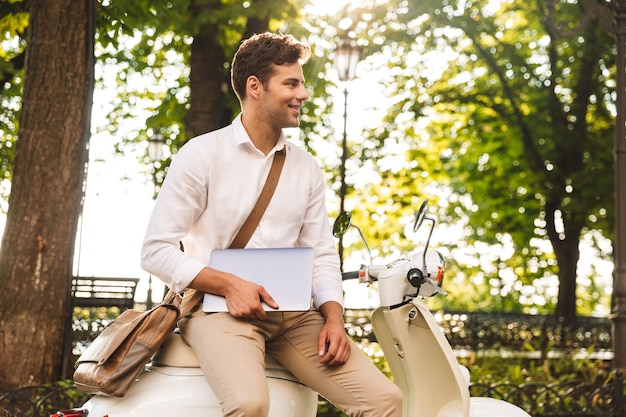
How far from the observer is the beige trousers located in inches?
117

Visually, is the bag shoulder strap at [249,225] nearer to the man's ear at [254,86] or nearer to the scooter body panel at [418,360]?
the man's ear at [254,86]

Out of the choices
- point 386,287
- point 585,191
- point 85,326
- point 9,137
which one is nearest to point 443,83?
point 585,191

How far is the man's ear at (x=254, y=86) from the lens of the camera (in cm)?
340

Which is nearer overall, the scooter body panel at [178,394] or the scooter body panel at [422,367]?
the scooter body panel at [178,394]

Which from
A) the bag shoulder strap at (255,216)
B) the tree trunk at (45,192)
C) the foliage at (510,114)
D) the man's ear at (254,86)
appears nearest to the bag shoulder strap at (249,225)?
the bag shoulder strap at (255,216)

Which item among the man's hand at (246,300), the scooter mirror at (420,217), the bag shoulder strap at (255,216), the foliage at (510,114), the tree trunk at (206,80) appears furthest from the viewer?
the foliage at (510,114)

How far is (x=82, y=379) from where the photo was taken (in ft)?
10.4

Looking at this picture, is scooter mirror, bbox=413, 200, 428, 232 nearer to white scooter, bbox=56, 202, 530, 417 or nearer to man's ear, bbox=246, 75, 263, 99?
white scooter, bbox=56, 202, 530, 417

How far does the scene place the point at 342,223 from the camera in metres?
3.68

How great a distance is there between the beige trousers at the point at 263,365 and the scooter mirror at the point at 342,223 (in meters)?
0.38

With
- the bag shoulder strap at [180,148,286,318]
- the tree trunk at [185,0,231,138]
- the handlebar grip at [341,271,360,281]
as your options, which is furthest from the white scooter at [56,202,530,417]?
the tree trunk at [185,0,231,138]

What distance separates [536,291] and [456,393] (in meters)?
30.5

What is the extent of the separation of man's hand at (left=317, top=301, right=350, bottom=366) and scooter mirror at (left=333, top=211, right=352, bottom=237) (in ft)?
1.31

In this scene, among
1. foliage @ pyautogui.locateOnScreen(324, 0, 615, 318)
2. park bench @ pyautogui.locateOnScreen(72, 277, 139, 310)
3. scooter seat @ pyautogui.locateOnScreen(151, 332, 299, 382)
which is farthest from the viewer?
foliage @ pyautogui.locateOnScreen(324, 0, 615, 318)
